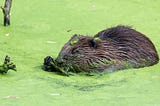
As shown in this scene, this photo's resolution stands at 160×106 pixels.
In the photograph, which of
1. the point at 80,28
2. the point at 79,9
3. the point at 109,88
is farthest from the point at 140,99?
the point at 79,9

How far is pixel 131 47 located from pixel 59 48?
0.87 m

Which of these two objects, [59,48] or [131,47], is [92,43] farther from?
[59,48]

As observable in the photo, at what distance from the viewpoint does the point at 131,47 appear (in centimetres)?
586

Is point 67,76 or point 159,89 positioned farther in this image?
point 67,76

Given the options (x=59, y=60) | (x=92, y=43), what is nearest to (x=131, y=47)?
(x=92, y=43)

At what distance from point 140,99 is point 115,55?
4.68 ft

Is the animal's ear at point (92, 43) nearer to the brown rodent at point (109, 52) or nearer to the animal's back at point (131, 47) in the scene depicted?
the brown rodent at point (109, 52)

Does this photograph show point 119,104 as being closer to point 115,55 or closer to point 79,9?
point 115,55

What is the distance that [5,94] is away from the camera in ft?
14.4

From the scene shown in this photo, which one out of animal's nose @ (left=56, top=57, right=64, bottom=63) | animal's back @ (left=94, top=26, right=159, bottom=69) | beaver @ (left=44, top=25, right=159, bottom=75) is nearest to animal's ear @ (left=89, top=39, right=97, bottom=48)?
beaver @ (left=44, top=25, right=159, bottom=75)

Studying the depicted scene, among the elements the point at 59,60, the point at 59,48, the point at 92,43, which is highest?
the point at 92,43

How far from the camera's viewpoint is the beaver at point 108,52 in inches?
218

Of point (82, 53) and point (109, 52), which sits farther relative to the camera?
point (109, 52)

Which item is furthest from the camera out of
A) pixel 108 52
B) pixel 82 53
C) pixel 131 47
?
pixel 131 47
